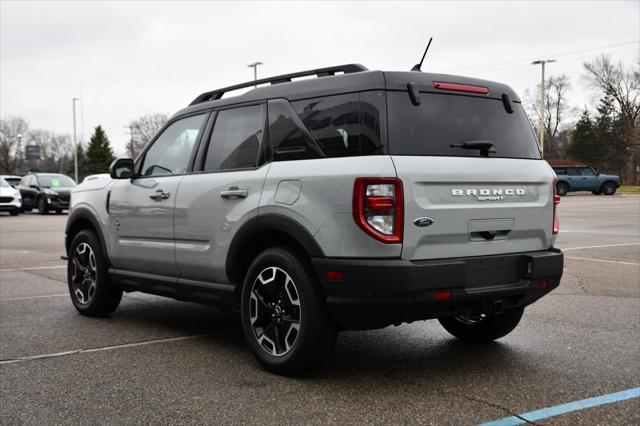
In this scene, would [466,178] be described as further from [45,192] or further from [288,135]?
[45,192]

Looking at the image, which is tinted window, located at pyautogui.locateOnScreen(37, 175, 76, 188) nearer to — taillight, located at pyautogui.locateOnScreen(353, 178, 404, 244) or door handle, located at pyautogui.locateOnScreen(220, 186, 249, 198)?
door handle, located at pyautogui.locateOnScreen(220, 186, 249, 198)

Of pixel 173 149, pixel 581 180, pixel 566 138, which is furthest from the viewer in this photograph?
pixel 566 138

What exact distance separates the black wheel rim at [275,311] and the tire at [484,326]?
1442 millimetres

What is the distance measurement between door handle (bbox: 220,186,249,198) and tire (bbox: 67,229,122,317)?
2.03 m

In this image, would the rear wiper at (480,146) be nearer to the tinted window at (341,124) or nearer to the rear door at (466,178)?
the rear door at (466,178)

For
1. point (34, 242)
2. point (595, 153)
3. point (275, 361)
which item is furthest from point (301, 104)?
point (595, 153)

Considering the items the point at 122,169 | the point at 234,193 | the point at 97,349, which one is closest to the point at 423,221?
the point at 234,193

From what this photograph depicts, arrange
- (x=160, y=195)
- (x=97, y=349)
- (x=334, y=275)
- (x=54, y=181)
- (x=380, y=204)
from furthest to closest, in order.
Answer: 1. (x=54, y=181)
2. (x=160, y=195)
3. (x=97, y=349)
4. (x=334, y=275)
5. (x=380, y=204)

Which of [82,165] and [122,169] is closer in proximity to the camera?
[122,169]

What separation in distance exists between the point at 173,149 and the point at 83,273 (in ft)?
5.79

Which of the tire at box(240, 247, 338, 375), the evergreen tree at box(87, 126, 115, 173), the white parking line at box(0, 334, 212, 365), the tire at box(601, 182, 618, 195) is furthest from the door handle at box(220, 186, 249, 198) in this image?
the evergreen tree at box(87, 126, 115, 173)

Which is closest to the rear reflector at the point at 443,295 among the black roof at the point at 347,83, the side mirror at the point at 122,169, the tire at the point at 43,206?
the black roof at the point at 347,83

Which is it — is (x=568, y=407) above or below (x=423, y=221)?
below

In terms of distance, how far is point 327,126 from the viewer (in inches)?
177
